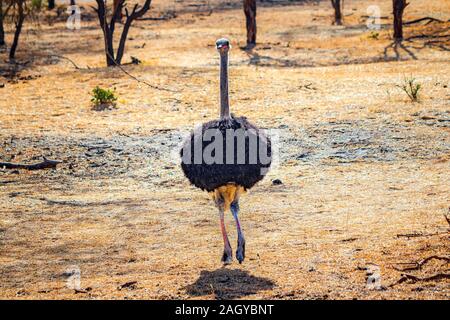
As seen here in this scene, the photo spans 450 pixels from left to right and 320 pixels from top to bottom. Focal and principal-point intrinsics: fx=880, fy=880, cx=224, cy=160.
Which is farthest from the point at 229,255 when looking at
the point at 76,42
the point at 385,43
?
the point at 76,42

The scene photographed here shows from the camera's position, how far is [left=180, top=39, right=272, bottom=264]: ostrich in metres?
6.91

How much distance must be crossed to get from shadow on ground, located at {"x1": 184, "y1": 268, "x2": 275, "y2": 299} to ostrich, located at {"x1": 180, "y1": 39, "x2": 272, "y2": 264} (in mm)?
246

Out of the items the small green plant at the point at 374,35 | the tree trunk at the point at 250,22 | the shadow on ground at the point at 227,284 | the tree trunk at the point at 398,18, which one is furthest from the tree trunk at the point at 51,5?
the shadow on ground at the point at 227,284

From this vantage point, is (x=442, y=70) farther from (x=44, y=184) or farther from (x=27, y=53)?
(x=27, y=53)

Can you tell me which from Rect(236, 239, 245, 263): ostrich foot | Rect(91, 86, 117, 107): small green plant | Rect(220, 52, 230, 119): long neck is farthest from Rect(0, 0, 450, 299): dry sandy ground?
Rect(220, 52, 230, 119): long neck

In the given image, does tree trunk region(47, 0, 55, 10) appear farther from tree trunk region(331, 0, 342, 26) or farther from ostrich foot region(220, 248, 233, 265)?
ostrich foot region(220, 248, 233, 265)

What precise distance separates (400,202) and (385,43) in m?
13.7

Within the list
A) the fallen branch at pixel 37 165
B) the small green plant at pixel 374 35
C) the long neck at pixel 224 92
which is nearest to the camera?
the long neck at pixel 224 92

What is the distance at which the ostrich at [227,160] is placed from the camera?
691cm

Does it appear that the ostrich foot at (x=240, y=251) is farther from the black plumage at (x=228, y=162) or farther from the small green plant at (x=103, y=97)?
the small green plant at (x=103, y=97)

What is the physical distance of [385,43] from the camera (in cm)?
2173

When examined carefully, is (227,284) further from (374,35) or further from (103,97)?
(374,35)

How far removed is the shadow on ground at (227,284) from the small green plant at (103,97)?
796cm

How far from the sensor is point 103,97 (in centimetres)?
1435
